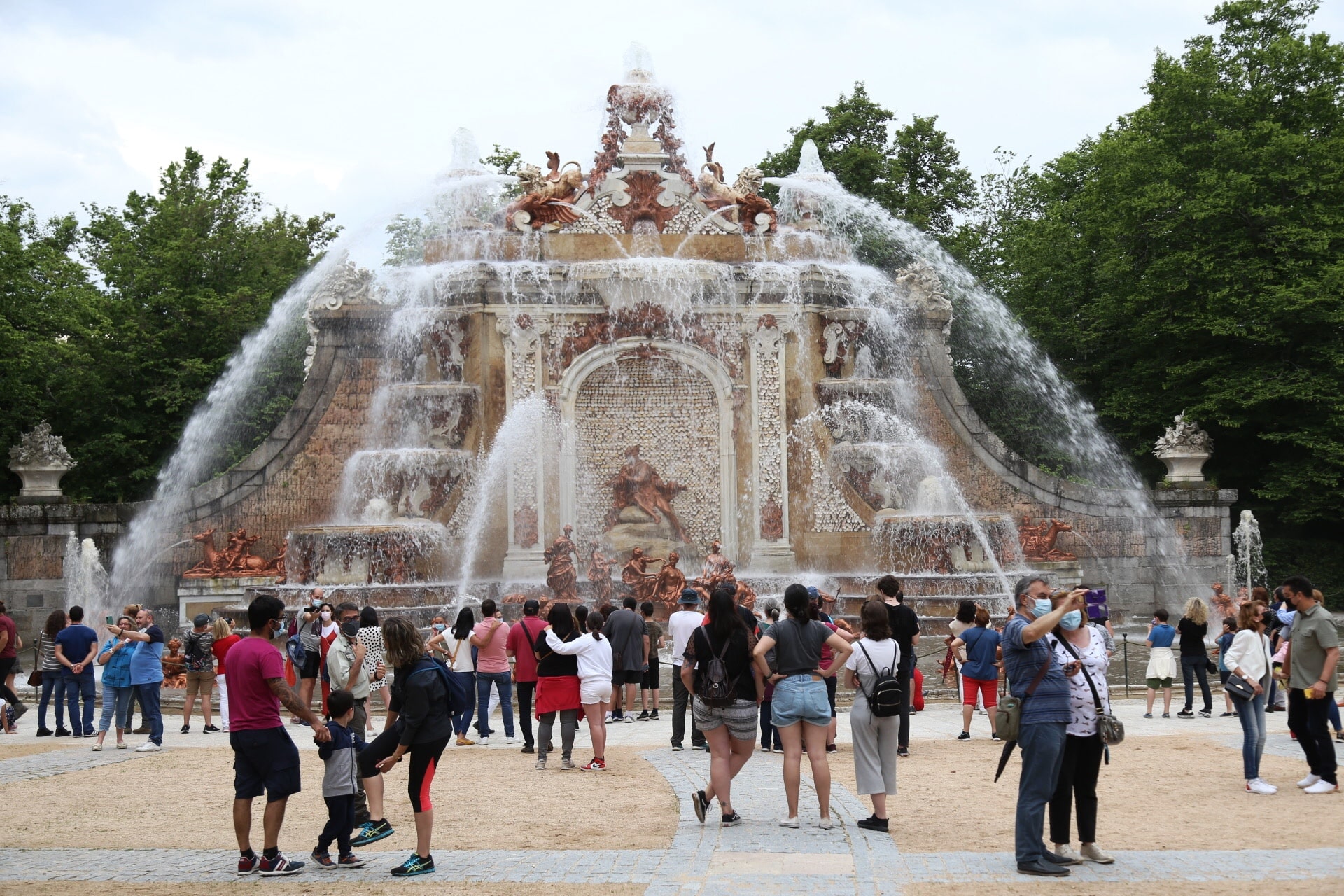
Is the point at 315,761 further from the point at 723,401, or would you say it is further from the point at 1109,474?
the point at 1109,474

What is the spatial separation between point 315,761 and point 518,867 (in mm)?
5574

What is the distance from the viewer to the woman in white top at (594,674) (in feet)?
39.7

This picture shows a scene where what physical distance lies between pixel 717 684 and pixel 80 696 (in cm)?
952

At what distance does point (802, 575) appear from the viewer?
2453cm

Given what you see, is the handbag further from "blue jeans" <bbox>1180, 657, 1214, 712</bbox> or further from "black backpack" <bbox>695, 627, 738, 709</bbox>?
"blue jeans" <bbox>1180, 657, 1214, 712</bbox>

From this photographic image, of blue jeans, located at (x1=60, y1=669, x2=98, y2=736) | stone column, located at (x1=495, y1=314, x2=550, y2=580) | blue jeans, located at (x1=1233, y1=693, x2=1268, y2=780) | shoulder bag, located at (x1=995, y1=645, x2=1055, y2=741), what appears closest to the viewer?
shoulder bag, located at (x1=995, y1=645, x2=1055, y2=741)

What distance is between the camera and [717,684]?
9.38 metres

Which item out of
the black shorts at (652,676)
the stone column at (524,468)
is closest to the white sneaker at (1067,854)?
the black shorts at (652,676)

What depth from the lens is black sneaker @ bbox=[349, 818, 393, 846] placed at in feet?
29.2

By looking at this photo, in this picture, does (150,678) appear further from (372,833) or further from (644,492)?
(644,492)

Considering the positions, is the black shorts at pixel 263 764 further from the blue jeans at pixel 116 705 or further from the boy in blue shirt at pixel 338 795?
the blue jeans at pixel 116 705

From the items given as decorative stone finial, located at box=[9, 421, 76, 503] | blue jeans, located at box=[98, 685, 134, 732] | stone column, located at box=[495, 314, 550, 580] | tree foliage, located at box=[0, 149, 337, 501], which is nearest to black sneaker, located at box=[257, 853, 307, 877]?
blue jeans, located at box=[98, 685, 134, 732]

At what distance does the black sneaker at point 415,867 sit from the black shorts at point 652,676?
25.3 ft

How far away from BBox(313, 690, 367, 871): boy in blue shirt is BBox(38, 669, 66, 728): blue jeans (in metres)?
7.87
